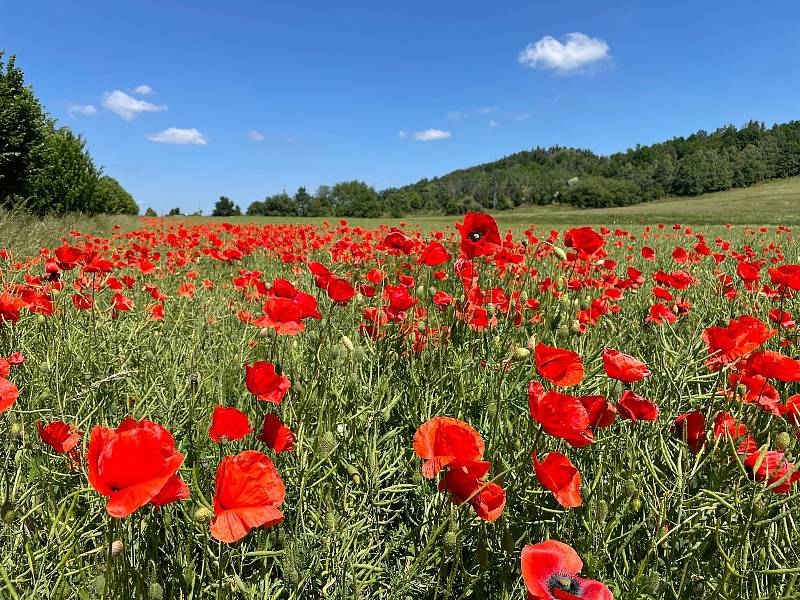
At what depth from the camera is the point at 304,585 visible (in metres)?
1.14

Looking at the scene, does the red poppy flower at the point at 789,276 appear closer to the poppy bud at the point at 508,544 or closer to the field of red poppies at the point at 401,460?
the field of red poppies at the point at 401,460

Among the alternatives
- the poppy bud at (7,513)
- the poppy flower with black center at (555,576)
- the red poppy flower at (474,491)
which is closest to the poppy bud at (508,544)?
the red poppy flower at (474,491)

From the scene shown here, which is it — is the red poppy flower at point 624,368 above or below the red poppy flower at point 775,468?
above

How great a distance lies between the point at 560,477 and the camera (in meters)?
0.95

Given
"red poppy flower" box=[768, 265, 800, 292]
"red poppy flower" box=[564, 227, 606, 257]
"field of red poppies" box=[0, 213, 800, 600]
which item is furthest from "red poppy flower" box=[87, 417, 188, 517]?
"red poppy flower" box=[768, 265, 800, 292]

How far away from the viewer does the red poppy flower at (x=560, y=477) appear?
918mm

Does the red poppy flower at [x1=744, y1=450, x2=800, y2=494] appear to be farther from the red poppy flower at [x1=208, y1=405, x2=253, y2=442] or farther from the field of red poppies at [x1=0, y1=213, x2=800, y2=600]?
the red poppy flower at [x1=208, y1=405, x2=253, y2=442]

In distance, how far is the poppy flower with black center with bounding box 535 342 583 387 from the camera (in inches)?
40.9

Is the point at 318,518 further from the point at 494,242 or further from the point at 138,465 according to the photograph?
the point at 494,242

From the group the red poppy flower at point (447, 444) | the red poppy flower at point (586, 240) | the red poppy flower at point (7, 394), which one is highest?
the red poppy flower at point (586, 240)

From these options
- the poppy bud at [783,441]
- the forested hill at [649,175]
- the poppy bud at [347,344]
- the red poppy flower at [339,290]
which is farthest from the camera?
the forested hill at [649,175]

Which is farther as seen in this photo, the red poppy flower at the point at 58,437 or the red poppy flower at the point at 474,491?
the red poppy flower at the point at 58,437

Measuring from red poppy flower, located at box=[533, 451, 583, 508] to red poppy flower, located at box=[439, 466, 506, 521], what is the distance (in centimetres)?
9

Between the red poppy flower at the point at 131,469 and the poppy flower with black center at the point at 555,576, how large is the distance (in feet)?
1.77
